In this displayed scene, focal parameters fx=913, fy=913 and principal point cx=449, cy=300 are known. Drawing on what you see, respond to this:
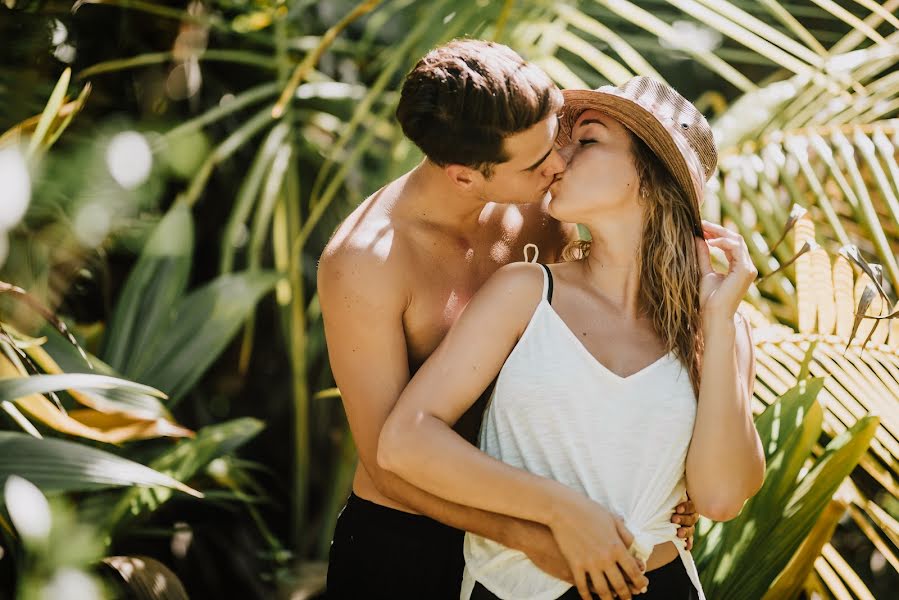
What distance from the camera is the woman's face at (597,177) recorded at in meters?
1.62

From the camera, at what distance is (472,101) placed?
5.29ft

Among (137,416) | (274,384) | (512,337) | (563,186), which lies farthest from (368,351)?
(274,384)

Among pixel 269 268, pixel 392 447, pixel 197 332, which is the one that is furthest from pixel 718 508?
pixel 269 268

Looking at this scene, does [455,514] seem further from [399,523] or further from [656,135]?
[656,135]

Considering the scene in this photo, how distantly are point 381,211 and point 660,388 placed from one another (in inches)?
25.4

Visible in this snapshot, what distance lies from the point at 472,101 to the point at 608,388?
0.55 m

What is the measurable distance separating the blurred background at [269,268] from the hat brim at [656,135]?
228 millimetres

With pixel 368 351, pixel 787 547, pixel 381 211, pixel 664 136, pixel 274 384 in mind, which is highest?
pixel 664 136

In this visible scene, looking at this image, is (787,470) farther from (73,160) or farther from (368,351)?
(73,160)

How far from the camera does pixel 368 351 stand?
1.67m

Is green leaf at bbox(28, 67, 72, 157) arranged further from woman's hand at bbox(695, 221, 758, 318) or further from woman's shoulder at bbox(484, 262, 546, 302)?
woman's hand at bbox(695, 221, 758, 318)

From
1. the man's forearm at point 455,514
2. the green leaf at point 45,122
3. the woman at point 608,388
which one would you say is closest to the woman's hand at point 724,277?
the woman at point 608,388

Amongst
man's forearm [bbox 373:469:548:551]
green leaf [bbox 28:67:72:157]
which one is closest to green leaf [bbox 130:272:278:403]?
green leaf [bbox 28:67:72:157]

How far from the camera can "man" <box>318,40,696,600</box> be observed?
5.31ft
